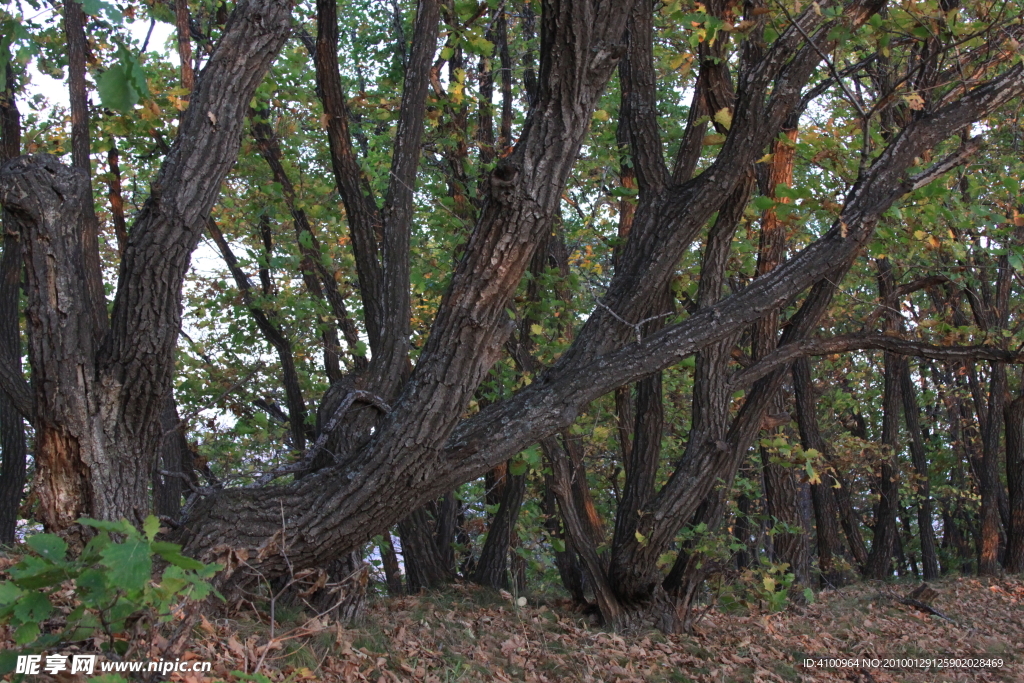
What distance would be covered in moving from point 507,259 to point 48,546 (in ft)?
7.89

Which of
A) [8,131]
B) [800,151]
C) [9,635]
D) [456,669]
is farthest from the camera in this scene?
[8,131]

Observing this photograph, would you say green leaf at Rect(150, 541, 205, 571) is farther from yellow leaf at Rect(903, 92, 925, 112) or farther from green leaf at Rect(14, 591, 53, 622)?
yellow leaf at Rect(903, 92, 925, 112)

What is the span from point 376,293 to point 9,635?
12.4 feet

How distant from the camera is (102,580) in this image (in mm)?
2754

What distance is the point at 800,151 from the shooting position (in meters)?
5.82

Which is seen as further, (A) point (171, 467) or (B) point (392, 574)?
(B) point (392, 574)

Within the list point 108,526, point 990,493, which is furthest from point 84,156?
point 990,493

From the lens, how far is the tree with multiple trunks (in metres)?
4.10

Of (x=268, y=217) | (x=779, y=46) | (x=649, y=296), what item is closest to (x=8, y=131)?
(x=268, y=217)

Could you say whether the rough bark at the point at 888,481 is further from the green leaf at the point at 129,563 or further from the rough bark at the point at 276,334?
the green leaf at the point at 129,563

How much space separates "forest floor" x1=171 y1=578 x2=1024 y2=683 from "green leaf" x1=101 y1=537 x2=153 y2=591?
75 centimetres

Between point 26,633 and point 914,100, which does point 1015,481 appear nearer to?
point 914,100

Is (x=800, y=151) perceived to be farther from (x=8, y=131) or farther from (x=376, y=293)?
(x=8, y=131)

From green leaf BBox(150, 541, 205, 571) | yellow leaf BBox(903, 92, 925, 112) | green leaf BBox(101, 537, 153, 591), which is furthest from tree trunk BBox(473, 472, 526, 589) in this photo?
green leaf BBox(101, 537, 153, 591)
